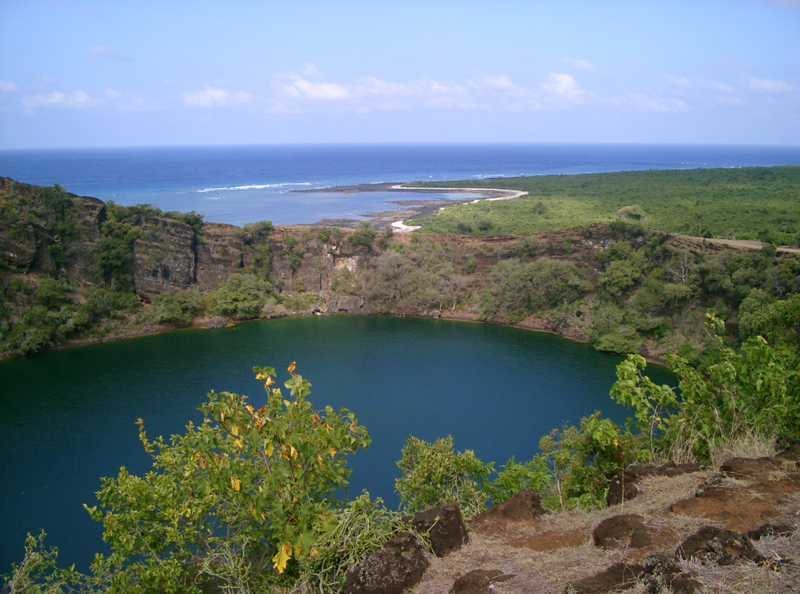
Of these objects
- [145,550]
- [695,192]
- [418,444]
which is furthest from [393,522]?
[695,192]

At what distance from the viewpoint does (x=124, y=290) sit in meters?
44.2

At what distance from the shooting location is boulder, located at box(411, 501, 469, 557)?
7.74 metres

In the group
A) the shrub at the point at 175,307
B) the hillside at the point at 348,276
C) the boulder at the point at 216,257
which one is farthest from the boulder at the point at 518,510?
the boulder at the point at 216,257

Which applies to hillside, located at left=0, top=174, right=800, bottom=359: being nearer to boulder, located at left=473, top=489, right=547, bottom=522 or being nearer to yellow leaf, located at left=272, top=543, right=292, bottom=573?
boulder, located at left=473, top=489, right=547, bottom=522

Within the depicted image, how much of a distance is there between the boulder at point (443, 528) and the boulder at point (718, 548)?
2.86 metres

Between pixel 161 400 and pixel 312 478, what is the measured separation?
23995 millimetres

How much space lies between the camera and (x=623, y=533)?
24.1 ft

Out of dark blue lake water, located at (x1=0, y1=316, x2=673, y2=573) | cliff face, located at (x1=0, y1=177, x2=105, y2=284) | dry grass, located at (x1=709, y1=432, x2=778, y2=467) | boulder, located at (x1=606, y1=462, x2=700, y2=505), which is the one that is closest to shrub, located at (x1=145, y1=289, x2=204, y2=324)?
dark blue lake water, located at (x1=0, y1=316, x2=673, y2=573)

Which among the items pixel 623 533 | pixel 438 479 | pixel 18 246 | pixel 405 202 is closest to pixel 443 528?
pixel 623 533

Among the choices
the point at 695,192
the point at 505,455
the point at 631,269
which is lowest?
the point at 505,455

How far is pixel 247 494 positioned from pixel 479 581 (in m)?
3.19

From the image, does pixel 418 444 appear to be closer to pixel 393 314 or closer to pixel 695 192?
pixel 393 314

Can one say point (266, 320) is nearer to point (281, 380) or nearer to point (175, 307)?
point (175, 307)

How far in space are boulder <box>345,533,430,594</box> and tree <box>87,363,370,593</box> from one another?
676 millimetres
